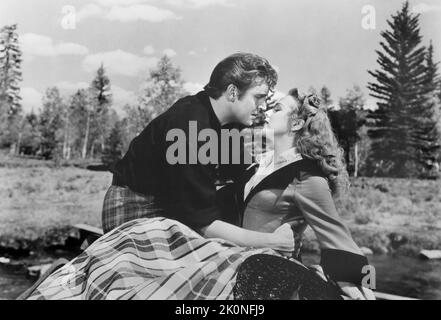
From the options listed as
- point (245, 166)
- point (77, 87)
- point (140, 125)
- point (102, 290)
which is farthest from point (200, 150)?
point (77, 87)

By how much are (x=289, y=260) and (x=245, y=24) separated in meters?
1.77

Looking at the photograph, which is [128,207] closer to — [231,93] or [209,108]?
[209,108]

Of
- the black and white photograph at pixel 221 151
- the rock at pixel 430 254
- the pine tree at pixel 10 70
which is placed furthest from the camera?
the pine tree at pixel 10 70

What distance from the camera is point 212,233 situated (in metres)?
2.42

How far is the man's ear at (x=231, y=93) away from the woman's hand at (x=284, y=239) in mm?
827

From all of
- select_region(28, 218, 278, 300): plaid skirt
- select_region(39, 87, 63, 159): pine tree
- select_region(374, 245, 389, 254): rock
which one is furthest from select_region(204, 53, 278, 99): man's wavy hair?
select_region(374, 245, 389, 254): rock

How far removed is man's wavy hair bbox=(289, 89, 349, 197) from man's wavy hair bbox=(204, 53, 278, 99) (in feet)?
0.91

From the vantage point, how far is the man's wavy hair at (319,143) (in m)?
2.50

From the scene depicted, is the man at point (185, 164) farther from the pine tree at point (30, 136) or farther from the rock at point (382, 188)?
the pine tree at point (30, 136)

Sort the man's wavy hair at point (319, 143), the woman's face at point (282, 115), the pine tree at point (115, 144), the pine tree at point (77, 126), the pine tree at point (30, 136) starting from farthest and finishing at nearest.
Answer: the pine tree at point (30, 136) → the pine tree at point (77, 126) → the pine tree at point (115, 144) → the woman's face at point (282, 115) → the man's wavy hair at point (319, 143)

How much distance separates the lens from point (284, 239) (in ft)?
8.05

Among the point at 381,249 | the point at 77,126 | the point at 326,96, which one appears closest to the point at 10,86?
the point at 77,126

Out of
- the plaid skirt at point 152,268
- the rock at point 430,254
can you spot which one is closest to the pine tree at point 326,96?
the plaid skirt at point 152,268

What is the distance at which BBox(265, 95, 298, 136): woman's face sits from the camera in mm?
2617
